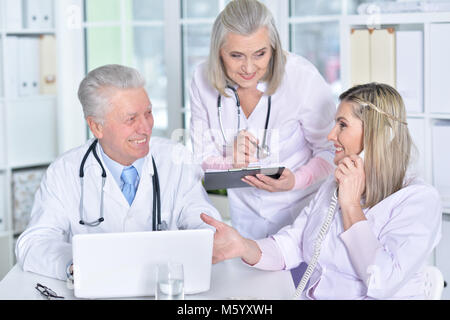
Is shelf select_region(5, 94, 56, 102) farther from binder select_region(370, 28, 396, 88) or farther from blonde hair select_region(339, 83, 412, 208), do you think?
blonde hair select_region(339, 83, 412, 208)

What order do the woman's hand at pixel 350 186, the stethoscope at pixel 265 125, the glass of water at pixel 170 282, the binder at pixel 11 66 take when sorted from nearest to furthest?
the glass of water at pixel 170 282 < the woman's hand at pixel 350 186 < the stethoscope at pixel 265 125 < the binder at pixel 11 66

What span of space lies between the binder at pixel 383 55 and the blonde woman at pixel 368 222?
686 mm

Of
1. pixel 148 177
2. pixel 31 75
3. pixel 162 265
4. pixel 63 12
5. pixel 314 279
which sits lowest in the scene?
pixel 314 279

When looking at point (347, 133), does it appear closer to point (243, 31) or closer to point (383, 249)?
point (383, 249)

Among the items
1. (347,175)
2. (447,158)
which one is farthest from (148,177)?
(447,158)

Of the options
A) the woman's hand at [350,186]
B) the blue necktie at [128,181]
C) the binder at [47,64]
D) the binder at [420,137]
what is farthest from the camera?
the binder at [47,64]

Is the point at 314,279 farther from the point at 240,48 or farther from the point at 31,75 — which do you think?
the point at 31,75

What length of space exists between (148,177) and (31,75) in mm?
1834

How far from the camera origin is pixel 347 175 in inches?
69.4

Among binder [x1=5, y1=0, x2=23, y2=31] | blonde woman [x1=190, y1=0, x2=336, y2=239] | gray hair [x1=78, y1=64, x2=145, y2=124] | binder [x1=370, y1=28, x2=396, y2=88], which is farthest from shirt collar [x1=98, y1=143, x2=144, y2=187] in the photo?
binder [x1=5, y1=0, x2=23, y2=31]

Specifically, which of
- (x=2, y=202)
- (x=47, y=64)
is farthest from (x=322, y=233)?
(x=47, y=64)

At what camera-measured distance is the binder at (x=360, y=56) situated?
2557 mm

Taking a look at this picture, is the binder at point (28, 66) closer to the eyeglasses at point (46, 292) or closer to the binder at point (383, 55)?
the binder at point (383, 55)

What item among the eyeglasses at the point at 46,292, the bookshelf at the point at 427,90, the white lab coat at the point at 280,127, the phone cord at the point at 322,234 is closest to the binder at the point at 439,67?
the bookshelf at the point at 427,90
